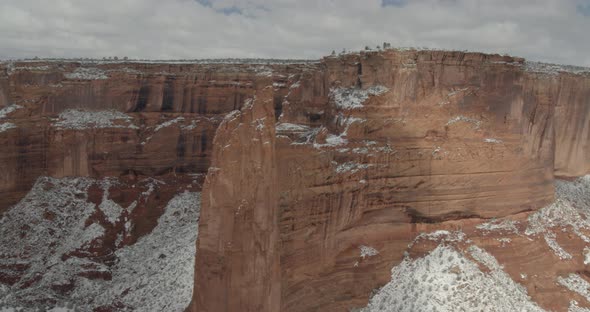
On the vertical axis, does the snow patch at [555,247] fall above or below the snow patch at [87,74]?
below

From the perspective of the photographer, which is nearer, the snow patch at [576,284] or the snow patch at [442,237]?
the snow patch at [442,237]

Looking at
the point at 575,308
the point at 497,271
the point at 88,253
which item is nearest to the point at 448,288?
the point at 497,271

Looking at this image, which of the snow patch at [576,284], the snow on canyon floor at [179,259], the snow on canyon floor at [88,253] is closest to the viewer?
the snow on canyon floor at [179,259]

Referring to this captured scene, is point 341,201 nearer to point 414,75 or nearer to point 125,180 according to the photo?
point 414,75

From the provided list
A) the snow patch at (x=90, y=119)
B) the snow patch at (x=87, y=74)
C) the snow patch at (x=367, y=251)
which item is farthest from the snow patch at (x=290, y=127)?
the snow patch at (x=87, y=74)

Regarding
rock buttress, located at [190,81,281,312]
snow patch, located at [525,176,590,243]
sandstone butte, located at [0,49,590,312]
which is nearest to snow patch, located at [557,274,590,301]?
sandstone butte, located at [0,49,590,312]

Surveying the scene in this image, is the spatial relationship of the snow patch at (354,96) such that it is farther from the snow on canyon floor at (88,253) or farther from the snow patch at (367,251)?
the snow on canyon floor at (88,253)

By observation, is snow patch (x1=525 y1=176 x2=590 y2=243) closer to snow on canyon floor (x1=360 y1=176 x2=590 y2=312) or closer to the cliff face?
snow on canyon floor (x1=360 y1=176 x2=590 y2=312)

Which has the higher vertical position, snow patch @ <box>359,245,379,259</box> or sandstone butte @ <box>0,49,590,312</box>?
sandstone butte @ <box>0,49,590,312</box>
